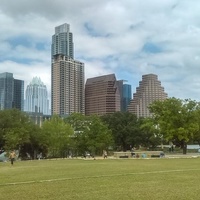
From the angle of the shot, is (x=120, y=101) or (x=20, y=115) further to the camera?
(x=120, y=101)

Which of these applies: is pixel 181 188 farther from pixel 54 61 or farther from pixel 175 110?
pixel 54 61

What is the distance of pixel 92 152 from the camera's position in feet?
182

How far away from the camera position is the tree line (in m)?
50.8

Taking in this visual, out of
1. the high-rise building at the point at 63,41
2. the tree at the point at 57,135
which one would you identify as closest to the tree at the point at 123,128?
the tree at the point at 57,135

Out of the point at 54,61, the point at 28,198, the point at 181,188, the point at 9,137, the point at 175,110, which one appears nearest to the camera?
the point at 28,198

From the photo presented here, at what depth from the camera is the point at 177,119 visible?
50.8 m

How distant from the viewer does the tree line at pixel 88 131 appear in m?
50.8

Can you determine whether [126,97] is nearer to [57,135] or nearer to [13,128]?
[57,135]

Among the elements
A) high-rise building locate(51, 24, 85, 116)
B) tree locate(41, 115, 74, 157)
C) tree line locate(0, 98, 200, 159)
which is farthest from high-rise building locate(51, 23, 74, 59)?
tree locate(41, 115, 74, 157)

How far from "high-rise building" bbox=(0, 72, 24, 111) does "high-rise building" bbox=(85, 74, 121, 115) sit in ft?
92.5

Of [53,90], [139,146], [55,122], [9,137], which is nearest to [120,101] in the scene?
[53,90]

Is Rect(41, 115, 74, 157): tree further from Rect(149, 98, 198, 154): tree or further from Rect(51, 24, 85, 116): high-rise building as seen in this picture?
Rect(51, 24, 85, 116): high-rise building

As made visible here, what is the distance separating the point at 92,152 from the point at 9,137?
1429 cm

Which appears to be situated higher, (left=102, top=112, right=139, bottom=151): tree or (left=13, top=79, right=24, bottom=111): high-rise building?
(left=13, top=79, right=24, bottom=111): high-rise building
